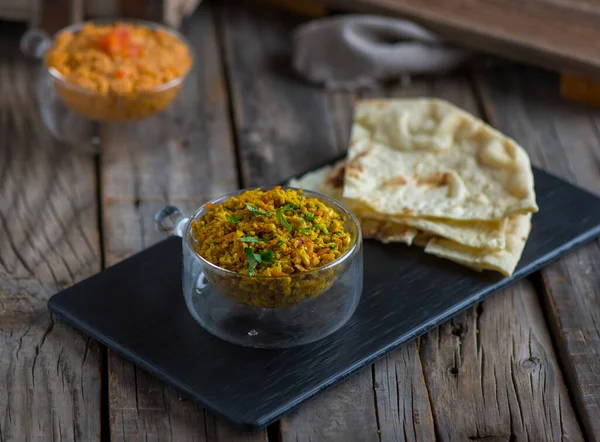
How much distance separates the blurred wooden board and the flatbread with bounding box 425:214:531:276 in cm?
92

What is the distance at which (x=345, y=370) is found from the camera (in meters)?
2.04

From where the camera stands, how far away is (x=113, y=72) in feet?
9.06

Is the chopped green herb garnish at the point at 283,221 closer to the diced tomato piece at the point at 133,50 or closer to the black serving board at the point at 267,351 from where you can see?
the black serving board at the point at 267,351

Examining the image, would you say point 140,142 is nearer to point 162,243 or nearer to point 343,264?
point 162,243

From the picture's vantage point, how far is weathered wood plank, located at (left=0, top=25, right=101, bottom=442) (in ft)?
6.49

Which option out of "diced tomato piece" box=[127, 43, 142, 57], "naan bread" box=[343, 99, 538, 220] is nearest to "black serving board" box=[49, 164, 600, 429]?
"naan bread" box=[343, 99, 538, 220]

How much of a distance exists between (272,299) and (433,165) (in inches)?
31.5

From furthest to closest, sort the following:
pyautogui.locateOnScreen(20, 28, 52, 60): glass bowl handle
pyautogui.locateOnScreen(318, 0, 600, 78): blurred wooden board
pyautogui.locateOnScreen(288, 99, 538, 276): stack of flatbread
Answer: pyautogui.locateOnScreen(318, 0, 600, 78): blurred wooden board → pyautogui.locateOnScreen(20, 28, 52, 60): glass bowl handle → pyautogui.locateOnScreen(288, 99, 538, 276): stack of flatbread

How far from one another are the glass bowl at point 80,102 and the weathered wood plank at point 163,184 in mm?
106

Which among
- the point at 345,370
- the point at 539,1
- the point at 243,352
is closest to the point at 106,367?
the point at 243,352

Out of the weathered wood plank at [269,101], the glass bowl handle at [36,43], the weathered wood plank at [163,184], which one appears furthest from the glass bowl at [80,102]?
the weathered wood plank at [269,101]

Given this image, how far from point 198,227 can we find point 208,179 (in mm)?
712

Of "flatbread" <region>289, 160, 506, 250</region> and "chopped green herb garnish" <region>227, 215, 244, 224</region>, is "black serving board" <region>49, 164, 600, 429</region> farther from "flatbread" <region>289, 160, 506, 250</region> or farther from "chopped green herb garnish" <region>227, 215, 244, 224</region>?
"chopped green herb garnish" <region>227, 215, 244, 224</region>

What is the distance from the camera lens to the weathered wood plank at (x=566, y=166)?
216 centimetres
